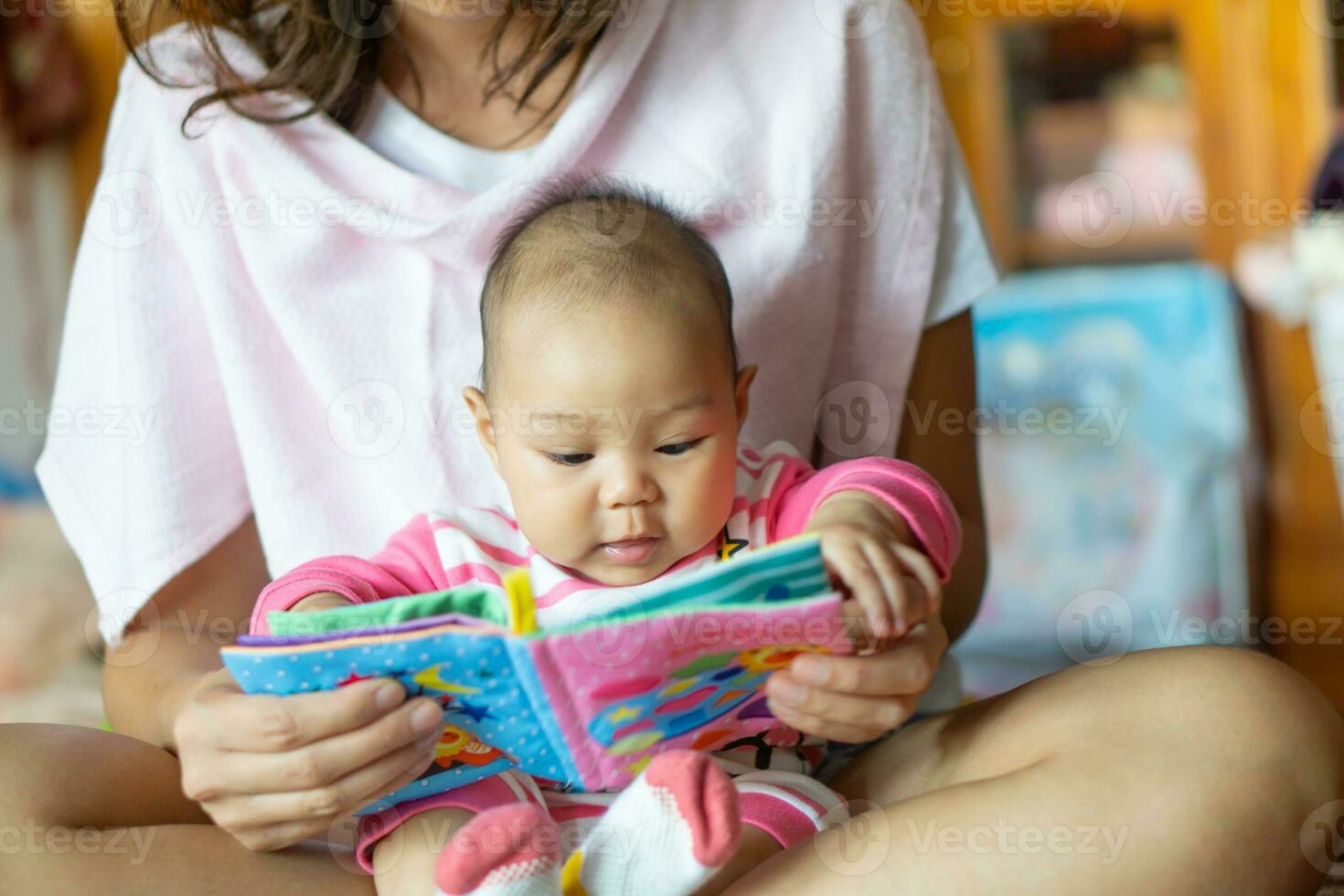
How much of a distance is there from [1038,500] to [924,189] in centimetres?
124

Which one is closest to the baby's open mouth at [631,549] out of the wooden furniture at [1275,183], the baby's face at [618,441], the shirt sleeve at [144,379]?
the baby's face at [618,441]

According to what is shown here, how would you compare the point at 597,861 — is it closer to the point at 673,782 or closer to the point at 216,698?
the point at 673,782

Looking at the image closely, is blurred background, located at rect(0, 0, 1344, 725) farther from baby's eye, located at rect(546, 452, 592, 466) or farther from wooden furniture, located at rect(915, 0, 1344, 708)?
baby's eye, located at rect(546, 452, 592, 466)

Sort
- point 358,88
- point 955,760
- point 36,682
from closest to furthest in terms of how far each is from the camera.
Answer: point 955,760 < point 358,88 < point 36,682

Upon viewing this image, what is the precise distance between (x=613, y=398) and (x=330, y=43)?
1.34 ft

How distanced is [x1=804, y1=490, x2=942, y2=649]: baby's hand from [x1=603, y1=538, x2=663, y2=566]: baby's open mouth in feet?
0.31

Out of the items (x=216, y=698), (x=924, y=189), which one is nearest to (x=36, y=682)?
(x=216, y=698)

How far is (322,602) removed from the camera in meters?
0.74

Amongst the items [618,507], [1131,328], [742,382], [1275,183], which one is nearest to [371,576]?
[618,507]

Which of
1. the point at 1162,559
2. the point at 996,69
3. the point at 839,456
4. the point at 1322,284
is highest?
the point at 996,69

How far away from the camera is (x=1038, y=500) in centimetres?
217

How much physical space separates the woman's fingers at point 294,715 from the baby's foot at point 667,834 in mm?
126

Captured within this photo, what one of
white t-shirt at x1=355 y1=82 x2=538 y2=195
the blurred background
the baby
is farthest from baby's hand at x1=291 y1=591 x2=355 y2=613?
the blurred background

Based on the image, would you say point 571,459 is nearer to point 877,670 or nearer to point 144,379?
point 877,670
